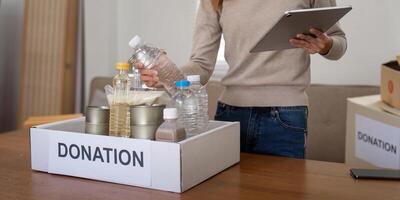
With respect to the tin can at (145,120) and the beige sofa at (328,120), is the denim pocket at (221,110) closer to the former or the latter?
the tin can at (145,120)

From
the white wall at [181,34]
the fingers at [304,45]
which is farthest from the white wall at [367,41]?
the fingers at [304,45]

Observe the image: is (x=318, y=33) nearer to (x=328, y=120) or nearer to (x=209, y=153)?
(x=209, y=153)

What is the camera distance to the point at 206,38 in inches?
60.8

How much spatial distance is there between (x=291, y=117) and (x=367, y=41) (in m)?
1.39

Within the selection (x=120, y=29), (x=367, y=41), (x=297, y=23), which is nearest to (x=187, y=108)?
(x=297, y=23)

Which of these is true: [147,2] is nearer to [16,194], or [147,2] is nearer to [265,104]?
[265,104]

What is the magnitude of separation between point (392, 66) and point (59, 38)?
215cm

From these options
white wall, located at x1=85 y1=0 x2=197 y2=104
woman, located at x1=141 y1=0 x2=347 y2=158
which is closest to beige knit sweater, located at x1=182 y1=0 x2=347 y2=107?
woman, located at x1=141 y1=0 x2=347 y2=158

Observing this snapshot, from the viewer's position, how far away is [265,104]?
4.66 feet

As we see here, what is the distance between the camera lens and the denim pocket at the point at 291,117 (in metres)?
1.39

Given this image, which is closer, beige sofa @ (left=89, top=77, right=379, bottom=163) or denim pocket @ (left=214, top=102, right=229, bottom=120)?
denim pocket @ (left=214, top=102, right=229, bottom=120)

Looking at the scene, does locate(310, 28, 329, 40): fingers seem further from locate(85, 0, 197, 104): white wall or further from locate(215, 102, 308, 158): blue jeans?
locate(85, 0, 197, 104): white wall

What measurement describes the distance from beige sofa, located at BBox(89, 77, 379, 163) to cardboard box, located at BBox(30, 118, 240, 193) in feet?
4.62

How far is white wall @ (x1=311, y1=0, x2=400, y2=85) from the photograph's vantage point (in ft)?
8.24
